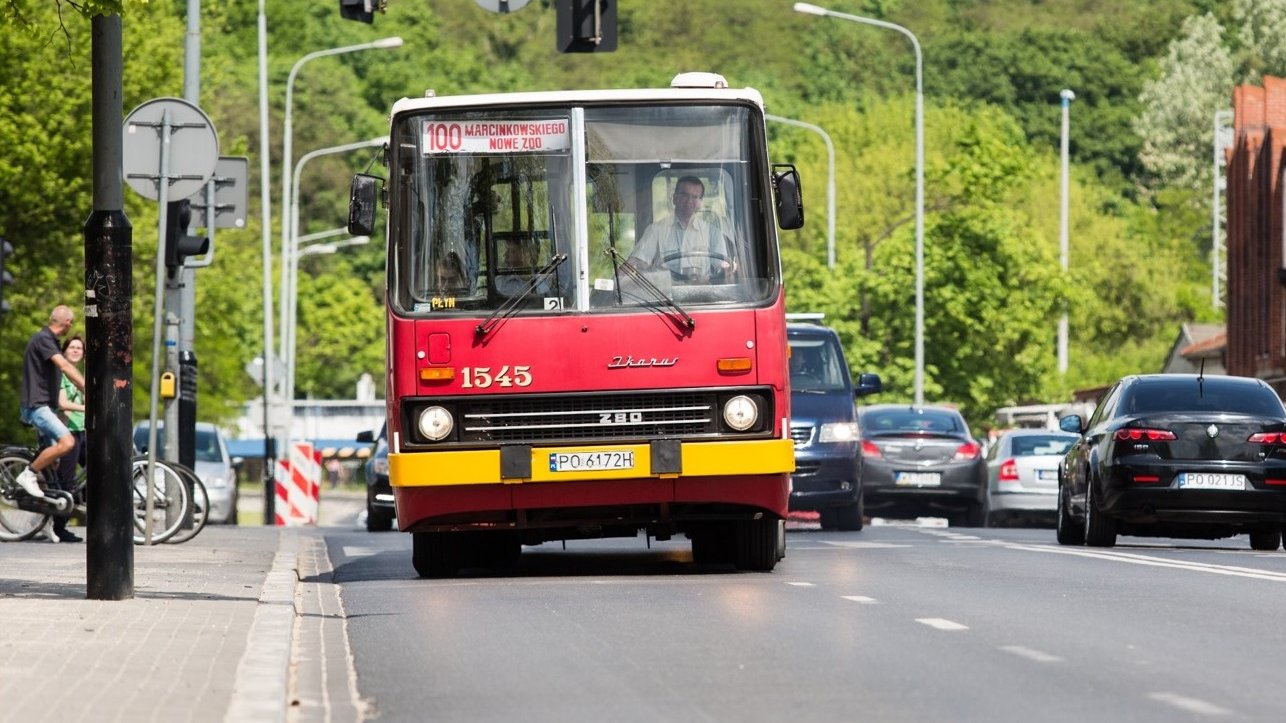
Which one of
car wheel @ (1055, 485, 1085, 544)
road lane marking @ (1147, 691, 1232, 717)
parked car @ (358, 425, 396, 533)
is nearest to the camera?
road lane marking @ (1147, 691, 1232, 717)

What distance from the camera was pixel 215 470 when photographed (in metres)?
34.9

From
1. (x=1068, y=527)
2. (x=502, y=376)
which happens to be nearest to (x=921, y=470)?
(x=1068, y=527)

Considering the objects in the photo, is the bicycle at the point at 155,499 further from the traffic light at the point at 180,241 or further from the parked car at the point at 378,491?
the parked car at the point at 378,491

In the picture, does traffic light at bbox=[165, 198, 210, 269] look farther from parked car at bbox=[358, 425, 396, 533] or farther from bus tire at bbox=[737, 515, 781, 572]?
parked car at bbox=[358, 425, 396, 533]

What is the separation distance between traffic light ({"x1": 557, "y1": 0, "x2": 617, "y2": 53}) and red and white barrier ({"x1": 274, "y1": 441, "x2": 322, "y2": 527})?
16.2 m

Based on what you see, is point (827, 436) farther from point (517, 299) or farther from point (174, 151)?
point (517, 299)

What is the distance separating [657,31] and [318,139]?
143 feet

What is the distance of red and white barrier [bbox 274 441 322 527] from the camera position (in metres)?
36.9

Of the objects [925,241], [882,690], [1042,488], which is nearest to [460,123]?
[882,690]

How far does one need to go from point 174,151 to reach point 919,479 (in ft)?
51.6

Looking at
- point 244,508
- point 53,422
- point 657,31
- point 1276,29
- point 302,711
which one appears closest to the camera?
point 302,711

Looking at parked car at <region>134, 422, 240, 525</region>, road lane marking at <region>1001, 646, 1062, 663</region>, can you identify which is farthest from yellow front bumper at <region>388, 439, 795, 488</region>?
parked car at <region>134, 422, 240, 525</region>

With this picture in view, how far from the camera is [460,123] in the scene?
1688 centimetres

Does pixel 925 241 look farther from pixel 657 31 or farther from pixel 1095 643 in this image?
pixel 657 31
